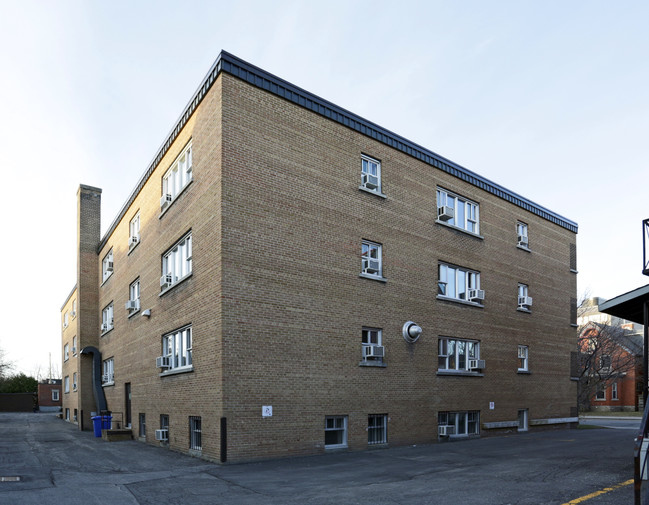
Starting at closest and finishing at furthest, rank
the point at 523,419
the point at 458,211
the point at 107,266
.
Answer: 1. the point at 458,211
2. the point at 523,419
3. the point at 107,266

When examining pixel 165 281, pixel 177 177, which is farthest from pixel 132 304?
pixel 177 177

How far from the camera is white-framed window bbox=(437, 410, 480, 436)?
2111cm

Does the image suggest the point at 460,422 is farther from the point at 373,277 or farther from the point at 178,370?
the point at 178,370

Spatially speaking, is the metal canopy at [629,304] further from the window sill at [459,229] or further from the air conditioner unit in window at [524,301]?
the air conditioner unit in window at [524,301]

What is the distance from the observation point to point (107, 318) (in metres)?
31.9

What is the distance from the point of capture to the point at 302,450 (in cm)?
1619

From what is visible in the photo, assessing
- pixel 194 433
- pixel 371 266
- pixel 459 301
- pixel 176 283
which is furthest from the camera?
pixel 459 301

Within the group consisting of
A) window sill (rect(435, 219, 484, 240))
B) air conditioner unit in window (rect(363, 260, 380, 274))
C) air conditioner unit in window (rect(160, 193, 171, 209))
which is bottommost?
air conditioner unit in window (rect(363, 260, 380, 274))

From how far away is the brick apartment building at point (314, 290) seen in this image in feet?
52.0

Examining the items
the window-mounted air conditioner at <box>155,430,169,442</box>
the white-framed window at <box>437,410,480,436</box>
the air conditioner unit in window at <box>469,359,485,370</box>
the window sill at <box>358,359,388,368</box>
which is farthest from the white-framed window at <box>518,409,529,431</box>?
the window-mounted air conditioner at <box>155,430,169,442</box>

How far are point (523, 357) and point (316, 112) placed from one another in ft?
50.8

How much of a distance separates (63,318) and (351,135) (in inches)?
1604

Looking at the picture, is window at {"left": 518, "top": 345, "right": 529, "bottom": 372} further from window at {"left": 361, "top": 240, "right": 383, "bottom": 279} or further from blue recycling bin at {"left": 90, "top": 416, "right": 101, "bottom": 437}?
blue recycling bin at {"left": 90, "top": 416, "right": 101, "bottom": 437}

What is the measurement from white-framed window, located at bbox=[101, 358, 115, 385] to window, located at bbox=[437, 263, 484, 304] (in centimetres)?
1788
